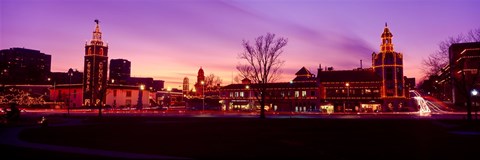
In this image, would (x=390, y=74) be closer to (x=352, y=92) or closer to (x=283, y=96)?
(x=352, y=92)

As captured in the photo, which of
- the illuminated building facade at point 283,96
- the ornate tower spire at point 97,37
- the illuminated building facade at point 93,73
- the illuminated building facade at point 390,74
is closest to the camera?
the illuminated building facade at point 390,74

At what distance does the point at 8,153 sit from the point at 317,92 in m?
77.8

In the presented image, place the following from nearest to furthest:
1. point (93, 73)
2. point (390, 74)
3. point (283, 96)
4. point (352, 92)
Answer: point (390, 74)
point (352, 92)
point (283, 96)
point (93, 73)

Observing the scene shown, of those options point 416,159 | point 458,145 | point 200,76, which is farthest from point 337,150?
point 200,76

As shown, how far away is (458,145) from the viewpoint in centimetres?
1966

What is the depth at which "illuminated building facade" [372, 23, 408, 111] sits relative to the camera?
8481 centimetres

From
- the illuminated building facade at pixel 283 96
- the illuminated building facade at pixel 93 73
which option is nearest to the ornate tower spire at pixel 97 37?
the illuminated building facade at pixel 93 73

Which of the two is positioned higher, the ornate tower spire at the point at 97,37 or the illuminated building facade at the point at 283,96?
the ornate tower spire at the point at 97,37

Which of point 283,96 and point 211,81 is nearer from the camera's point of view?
point 283,96


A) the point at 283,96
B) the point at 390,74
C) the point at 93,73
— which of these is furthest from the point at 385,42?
the point at 93,73

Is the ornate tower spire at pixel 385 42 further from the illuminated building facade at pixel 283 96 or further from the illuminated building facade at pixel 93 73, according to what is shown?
the illuminated building facade at pixel 93 73

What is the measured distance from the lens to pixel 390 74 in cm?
8600

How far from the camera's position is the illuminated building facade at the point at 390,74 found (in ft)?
278

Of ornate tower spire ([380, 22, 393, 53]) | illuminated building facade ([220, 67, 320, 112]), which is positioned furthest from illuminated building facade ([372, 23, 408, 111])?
illuminated building facade ([220, 67, 320, 112])
